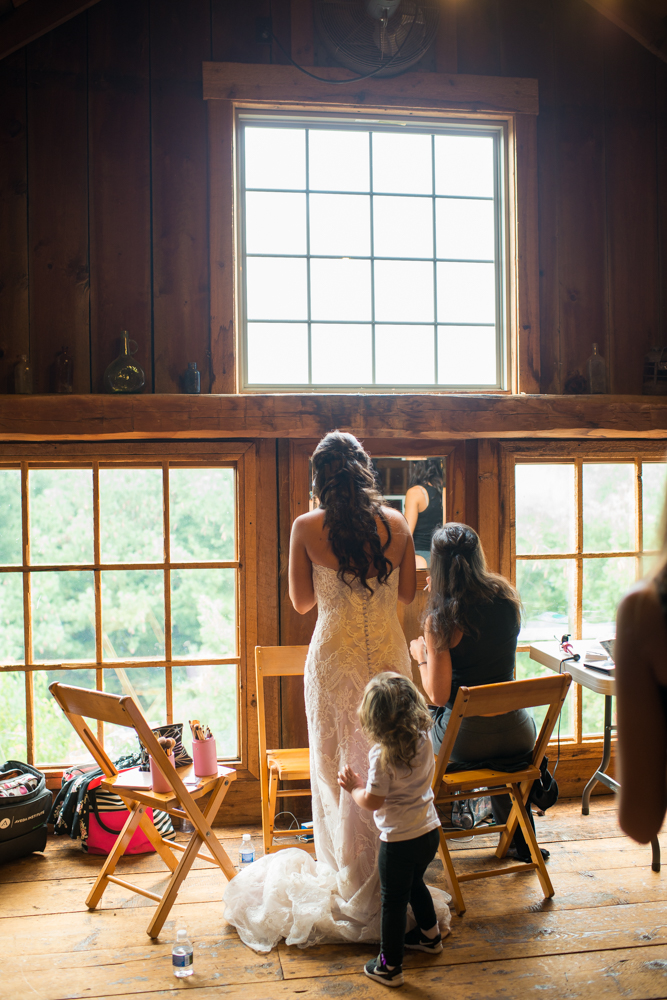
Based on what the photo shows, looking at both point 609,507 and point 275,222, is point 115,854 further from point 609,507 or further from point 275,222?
point 275,222

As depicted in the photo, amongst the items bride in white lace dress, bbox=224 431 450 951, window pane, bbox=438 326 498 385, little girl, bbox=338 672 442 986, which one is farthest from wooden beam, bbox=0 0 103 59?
little girl, bbox=338 672 442 986

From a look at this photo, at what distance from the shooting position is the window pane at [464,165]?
3955 millimetres

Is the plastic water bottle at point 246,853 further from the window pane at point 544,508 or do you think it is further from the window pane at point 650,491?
the window pane at point 650,491

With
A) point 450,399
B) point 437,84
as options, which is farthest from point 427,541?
point 437,84

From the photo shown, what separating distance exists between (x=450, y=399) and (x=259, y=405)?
98cm

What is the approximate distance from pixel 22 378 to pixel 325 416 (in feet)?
5.02

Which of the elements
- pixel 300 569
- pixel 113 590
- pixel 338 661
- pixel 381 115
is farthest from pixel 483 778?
pixel 381 115

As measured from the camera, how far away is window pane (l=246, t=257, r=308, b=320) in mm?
3814

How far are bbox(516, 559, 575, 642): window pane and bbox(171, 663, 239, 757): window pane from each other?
1661 millimetres

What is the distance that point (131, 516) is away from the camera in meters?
3.63

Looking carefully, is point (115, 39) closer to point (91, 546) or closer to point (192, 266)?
point (192, 266)

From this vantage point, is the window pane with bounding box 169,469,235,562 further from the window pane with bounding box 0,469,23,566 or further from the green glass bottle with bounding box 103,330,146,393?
the window pane with bounding box 0,469,23,566

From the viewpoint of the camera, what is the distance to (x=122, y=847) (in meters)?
2.86

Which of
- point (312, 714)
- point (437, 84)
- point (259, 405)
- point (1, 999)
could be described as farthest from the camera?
point (437, 84)
